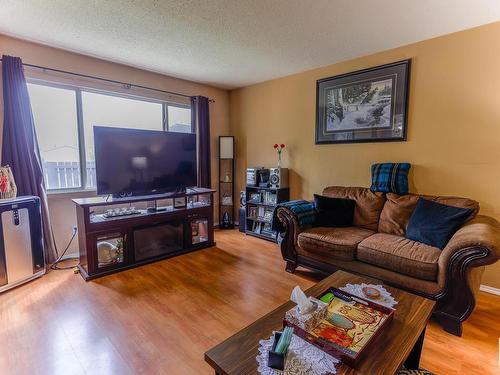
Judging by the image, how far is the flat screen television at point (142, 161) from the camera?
278 cm

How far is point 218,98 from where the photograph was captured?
14.9 ft

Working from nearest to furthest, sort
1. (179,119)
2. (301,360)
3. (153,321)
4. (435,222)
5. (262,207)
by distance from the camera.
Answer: (301,360)
(153,321)
(435,222)
(262,207)
(179,119)

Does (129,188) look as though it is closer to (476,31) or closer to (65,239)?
(65,239)

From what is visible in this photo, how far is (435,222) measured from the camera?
7.22 feet

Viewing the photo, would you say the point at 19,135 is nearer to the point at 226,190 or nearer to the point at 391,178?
the point at 226,190


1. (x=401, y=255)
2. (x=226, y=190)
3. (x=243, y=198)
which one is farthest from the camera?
(x=226, y=190)

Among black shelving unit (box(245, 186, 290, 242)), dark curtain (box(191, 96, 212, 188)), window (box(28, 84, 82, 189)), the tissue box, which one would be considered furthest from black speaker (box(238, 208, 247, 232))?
Result: the tissue box

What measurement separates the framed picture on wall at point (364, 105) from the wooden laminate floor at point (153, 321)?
1.76 metres

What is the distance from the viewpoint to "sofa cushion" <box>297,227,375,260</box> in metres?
2.37

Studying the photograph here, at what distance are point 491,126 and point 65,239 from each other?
15.0 ft

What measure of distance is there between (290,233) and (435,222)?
129 cm

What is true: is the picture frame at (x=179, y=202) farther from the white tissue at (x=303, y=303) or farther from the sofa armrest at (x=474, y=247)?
the sofa armrest at (x=474, y=247)

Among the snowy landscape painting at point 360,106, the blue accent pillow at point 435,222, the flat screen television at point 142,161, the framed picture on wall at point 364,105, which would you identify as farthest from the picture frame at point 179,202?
the blue accent pillow at point 435,222

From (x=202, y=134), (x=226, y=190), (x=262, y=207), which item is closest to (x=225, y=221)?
(x=226, y=190)
